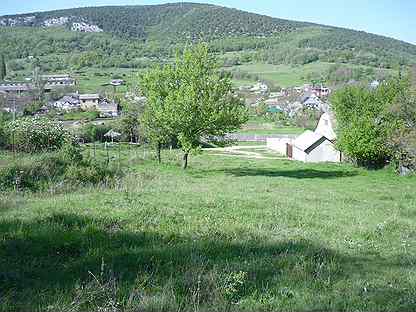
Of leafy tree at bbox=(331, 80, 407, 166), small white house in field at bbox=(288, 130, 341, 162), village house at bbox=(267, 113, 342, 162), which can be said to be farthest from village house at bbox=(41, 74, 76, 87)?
leafy tree at bbox=(331, 80, 407, 166)

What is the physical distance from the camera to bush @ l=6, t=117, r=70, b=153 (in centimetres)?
2688

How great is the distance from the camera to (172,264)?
6.55 meters

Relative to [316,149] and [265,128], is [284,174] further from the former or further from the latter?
[265,128]

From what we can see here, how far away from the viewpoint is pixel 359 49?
619 ft

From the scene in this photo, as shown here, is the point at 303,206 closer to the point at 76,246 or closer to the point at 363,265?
the point at 363,265

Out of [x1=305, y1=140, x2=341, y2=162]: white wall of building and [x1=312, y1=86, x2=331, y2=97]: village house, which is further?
[x1=312, y1=86, x2=331, y2=97]: village house

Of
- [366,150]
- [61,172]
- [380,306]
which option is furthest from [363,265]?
[366,150]

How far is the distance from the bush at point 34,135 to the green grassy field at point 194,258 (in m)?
14.7

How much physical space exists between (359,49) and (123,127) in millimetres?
154887

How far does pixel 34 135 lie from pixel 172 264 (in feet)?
77.0

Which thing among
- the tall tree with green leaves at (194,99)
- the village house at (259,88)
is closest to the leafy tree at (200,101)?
the tall tree with green leaves at (194,99)

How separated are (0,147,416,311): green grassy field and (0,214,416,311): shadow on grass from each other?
0.02 metres

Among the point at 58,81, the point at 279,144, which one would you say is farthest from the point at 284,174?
Result: the point at 58,81

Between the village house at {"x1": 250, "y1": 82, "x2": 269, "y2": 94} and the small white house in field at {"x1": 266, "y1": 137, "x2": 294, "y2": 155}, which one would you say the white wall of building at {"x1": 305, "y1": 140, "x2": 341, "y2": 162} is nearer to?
the small white house in field at {"x1": 266, "y1": 137, "x2": 294, "y2": 155}
